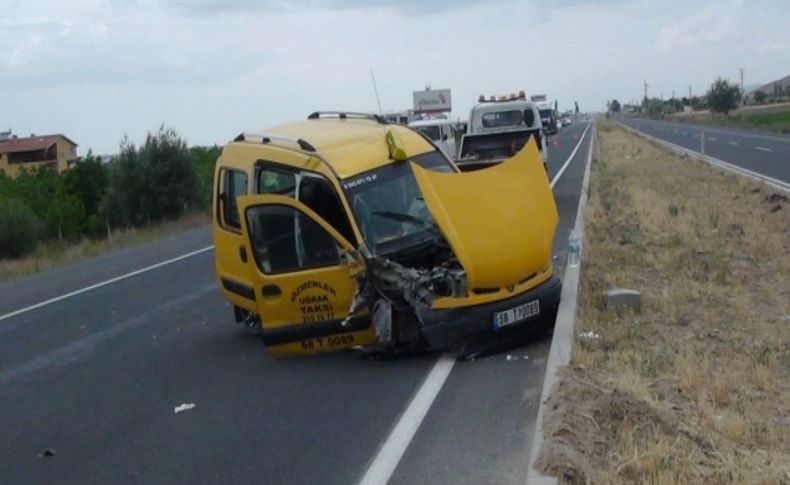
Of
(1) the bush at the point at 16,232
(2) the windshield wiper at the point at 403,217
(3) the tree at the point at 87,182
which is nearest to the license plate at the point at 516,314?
(2) the windshield wiper at the point at 403,217

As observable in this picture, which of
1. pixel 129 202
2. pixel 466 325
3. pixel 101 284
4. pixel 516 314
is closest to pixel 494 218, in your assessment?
pixel 516 314

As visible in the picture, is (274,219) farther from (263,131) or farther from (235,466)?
(235,466)

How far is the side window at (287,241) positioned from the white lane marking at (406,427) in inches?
55.2

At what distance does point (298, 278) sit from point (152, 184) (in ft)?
102

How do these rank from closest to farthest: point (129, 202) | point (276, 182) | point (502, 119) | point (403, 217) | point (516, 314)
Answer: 1. point (516, 314)
2. point (403, 217)
3. point (276, 182)
4. point (502, 119)
5. point (129, 202)

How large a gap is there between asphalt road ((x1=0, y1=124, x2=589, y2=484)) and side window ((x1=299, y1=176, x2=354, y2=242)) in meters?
1.21

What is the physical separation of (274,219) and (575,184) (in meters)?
22.9

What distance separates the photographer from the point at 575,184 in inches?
1275

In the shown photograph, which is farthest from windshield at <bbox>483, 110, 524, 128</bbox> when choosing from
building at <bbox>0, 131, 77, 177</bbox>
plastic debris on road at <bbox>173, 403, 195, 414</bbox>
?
building at <bbox>0, 131, 77, 177</bbox>

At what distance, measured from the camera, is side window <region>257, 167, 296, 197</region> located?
1100cm

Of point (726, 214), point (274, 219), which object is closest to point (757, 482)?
point (274, 219)

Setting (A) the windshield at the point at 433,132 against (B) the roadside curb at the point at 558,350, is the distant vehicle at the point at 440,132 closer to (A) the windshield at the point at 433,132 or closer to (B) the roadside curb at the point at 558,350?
(A) the windshield at the point at 433,132

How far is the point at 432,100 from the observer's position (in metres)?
67.5

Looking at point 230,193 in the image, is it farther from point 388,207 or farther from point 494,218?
point 494,218
